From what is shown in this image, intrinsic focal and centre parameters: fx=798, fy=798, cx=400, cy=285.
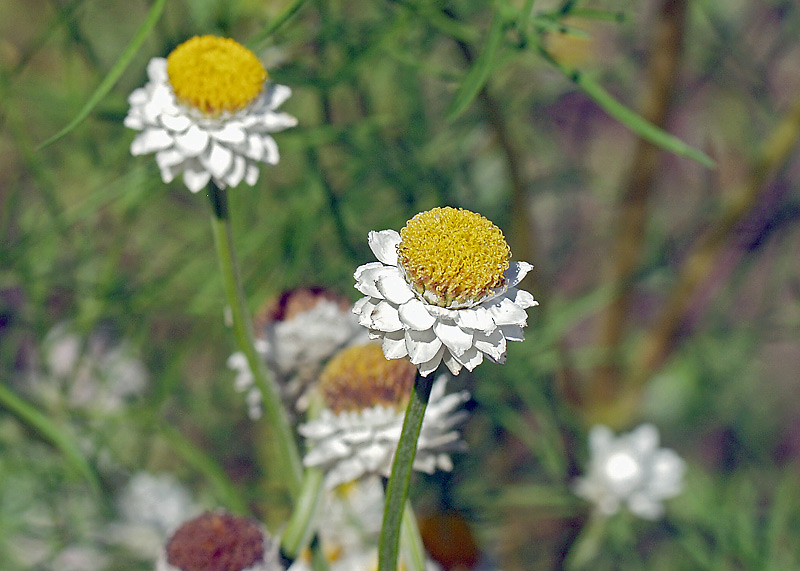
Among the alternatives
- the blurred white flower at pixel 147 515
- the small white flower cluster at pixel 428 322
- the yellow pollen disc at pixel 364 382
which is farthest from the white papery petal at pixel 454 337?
the blurred white flower at pixel 147 515

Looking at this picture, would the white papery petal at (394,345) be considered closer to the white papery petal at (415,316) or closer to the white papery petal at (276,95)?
the white papery petal at (415,316)

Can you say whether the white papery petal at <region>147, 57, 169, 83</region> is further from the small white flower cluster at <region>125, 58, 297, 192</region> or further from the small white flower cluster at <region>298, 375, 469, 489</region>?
Result: the small white flower cluster at <region>298, 375, 469, 489</region>

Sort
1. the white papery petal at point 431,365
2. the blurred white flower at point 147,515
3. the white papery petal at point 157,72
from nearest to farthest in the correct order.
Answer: the white papery petal at point 431,365 < the white papery petal at point 157,72 < the blurred white flower at point 147,515

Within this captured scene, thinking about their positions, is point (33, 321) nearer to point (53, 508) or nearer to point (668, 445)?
Result: point (53, 508)

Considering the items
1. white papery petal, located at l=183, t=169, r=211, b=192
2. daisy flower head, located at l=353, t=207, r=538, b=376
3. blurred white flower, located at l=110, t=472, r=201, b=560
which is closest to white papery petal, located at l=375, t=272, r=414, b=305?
daisy flower head, located at l=353, t=207, r=538, b=376

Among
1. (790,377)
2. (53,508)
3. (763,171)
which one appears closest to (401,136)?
(763,171)
